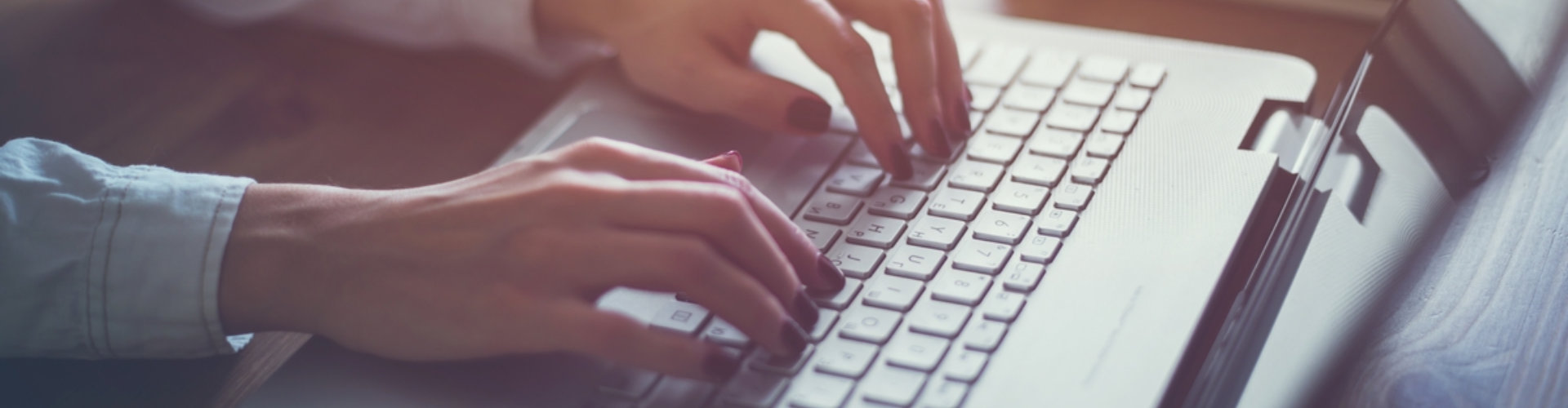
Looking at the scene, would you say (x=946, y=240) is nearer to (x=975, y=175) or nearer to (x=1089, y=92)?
(x=975, y=175)

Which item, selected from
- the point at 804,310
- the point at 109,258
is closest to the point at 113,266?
the point at 109,258

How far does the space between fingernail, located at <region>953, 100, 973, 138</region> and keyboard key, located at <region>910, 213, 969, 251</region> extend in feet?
0.30

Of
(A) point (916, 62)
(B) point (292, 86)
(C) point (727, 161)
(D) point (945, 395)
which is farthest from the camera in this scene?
(B) point (292, 86)

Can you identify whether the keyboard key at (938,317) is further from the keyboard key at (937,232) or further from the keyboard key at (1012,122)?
the keyboard key at (1012,122)

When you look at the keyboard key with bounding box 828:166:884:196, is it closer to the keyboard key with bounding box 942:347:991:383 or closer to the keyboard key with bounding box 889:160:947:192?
the keyboard key with bounding box 889:160:947:192

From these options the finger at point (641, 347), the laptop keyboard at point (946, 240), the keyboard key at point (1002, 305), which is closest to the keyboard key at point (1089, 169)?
the laptop keyboard at point (946, 240)

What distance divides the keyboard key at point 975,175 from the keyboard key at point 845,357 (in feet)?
0.45

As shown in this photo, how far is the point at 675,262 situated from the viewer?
456 mm

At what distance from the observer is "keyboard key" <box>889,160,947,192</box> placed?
22.9 inches

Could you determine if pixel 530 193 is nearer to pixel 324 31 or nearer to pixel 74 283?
pixel 74 283

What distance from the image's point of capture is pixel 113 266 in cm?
50

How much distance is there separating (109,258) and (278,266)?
0.08 meters

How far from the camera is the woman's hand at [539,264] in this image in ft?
1.49

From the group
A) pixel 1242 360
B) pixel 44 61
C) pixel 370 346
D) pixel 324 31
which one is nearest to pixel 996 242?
pixel 1242 360
